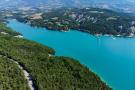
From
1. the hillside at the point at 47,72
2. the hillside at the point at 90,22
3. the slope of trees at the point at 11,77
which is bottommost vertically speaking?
the hillside at the point at 90,22

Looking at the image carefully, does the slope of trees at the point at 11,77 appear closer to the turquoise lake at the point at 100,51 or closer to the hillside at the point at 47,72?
the hillside at the point at 47,72

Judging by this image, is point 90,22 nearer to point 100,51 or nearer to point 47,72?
point 100,51

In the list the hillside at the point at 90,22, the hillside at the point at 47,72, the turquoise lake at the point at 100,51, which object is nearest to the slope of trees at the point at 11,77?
the hillside at the point at 47,72

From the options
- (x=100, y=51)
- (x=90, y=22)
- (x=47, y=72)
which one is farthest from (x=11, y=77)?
(x=90, y=22)


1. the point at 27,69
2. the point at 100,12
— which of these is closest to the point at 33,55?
the point at 27,69

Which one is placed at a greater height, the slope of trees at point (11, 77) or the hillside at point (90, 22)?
the slope of trees at point (11, 77)
